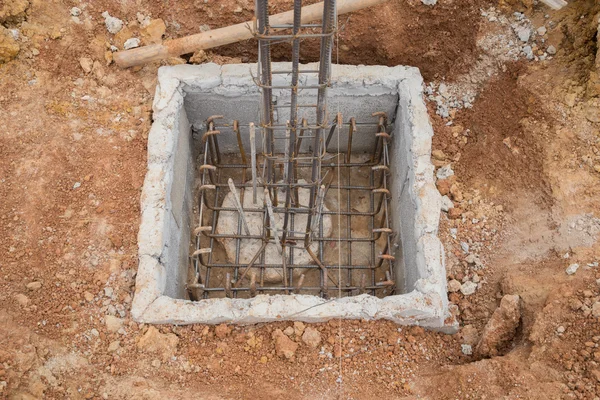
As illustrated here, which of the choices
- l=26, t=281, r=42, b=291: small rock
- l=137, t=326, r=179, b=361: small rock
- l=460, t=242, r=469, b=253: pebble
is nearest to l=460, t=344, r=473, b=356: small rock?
l=460, t=242, r=469, b=253: pebble

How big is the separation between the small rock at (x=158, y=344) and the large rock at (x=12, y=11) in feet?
9.66

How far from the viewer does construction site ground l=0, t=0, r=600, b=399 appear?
140 inches

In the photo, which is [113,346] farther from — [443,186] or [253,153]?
[443,186]

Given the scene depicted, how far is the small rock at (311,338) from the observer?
3756mm

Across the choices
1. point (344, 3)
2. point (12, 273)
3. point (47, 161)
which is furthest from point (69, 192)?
point (344, 3)

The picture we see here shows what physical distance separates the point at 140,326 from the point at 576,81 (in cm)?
394

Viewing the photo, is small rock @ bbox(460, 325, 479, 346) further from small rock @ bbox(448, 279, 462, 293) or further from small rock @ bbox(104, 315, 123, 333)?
small rock @ bbox(104, 315, 123, 333)

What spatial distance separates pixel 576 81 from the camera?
453cm

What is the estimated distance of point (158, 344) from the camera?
3721 millimetres

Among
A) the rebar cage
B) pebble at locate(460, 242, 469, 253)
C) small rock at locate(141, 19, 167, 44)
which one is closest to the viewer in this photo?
pebble at locate(460, 242, 469, 253)

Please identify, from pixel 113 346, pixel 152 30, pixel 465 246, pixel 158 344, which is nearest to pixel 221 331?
pixel 158 344

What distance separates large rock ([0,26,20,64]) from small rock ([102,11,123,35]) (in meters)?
0.76

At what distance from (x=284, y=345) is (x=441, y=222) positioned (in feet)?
5.38

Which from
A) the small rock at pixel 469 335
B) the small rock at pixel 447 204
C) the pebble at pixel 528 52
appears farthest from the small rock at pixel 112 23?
the small rock at pixel 469 335
